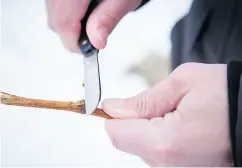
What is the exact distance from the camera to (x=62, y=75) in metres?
0.65

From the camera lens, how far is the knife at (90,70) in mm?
402

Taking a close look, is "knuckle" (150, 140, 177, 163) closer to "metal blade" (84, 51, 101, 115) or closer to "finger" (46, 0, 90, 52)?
"metal blade" (84, 51, 101, 115)

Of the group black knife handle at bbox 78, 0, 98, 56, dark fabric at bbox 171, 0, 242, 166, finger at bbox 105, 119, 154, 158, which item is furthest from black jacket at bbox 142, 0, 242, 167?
finger at bbox 105, 119, 154, 158

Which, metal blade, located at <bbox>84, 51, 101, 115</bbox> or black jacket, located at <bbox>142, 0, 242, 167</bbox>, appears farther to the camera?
black jacket, located at <bbox>142, 0, 242, 167</bbox>

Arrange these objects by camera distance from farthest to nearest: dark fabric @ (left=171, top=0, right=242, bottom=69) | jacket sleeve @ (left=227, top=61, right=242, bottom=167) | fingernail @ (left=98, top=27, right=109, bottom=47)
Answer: dark fabric @ (left=171, top=0, right=242, bottom=69)
fingernail @ (left=98, top=27, right=109, bottom=47)
jacket sleeve @ (left=227, top=61, right=242, bottom=167)

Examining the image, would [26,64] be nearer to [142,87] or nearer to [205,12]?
[142,87]

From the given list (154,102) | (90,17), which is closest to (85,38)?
(90,17)

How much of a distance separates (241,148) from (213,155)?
43 mm

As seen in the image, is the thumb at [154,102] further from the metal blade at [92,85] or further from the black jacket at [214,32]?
the black jacket at [214,32]

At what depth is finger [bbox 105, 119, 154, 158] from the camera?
1.28 feet

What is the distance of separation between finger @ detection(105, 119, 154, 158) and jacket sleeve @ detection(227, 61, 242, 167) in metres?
0.09

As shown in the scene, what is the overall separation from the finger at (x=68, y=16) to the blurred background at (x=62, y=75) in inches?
5.9

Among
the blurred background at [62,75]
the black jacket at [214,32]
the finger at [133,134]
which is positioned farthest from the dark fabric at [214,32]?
the finger at [133,134]

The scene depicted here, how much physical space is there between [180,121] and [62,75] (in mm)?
327
